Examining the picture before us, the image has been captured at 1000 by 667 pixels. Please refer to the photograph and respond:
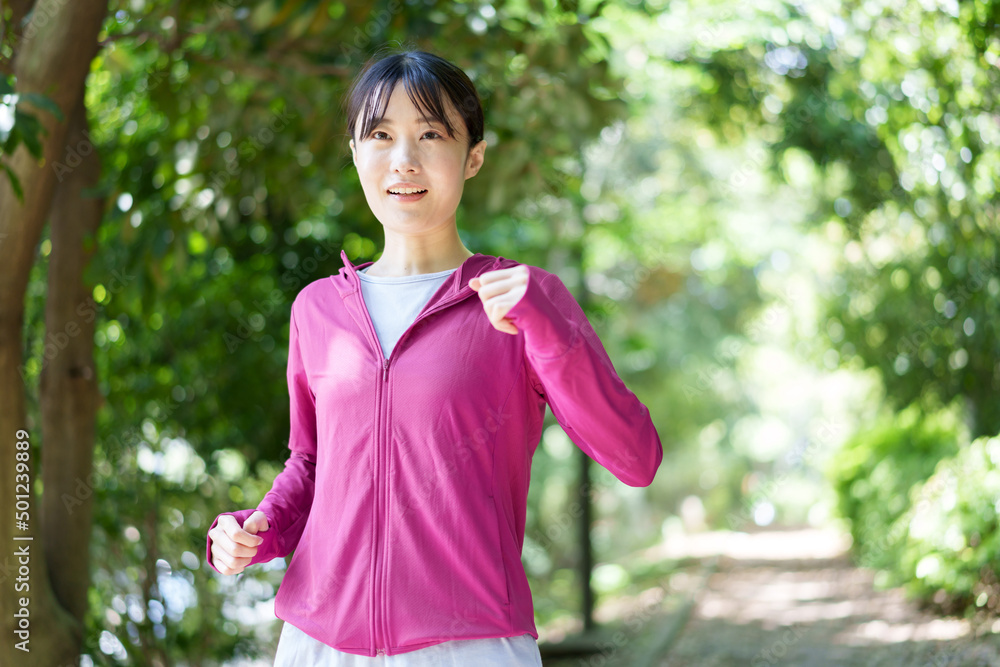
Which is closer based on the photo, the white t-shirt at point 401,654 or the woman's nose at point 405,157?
the white t-shirt at point 401,654

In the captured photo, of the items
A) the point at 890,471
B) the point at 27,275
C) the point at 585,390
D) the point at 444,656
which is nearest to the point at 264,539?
the point at 444,656

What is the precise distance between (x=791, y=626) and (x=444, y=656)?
19.8 feet

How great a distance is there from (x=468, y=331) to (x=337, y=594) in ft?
1.59

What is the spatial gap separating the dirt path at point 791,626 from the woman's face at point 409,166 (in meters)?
4.24

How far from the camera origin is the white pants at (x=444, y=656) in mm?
1391

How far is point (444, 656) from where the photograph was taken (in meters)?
1.39

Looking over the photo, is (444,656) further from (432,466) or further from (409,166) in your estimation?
(409,166)

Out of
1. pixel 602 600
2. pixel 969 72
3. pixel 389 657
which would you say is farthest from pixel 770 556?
pixel 389 657

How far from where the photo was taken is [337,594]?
4.73 ft

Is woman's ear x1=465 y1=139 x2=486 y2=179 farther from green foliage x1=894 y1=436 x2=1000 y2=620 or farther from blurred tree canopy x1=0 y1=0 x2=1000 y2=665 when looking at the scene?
green foliage x1=894 y1=436 x2=1000 y2=620

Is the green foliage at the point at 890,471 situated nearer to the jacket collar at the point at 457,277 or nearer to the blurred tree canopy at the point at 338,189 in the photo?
the blurred tree canopy at the point at 338,189

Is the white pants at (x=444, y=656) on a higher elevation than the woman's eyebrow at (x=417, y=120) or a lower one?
lower

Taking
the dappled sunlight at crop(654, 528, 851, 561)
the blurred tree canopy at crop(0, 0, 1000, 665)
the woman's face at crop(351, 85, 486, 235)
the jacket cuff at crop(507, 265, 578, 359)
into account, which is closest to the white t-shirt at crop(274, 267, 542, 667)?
the woman's face at crop(351, 85, 486, 235)

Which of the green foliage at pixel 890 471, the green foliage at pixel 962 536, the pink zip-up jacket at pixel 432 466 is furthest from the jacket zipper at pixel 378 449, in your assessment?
the green foliage at pixel 890 471
